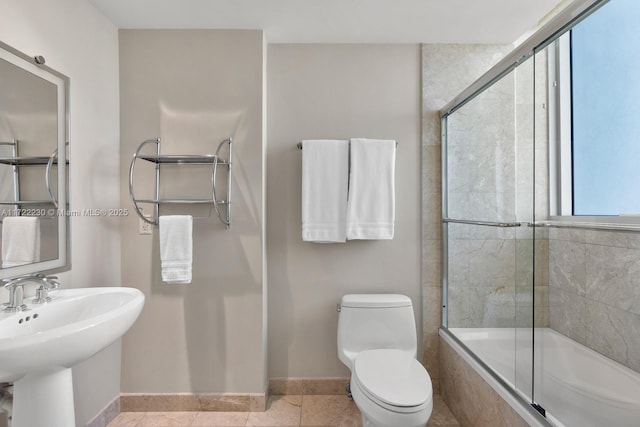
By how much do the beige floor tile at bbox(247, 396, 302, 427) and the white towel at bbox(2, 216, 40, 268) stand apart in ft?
4.44

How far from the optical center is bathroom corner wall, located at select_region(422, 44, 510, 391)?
2195 mm

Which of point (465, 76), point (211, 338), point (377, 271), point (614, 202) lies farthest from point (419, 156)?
point (211, 338)

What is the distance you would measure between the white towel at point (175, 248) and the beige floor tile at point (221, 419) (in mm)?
793

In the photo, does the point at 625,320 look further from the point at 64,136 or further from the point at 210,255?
the point at 64,136

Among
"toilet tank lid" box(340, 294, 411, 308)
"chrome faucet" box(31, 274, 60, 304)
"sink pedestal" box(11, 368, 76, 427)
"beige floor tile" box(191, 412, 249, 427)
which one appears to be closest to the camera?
"sink pedestal" box(11, 368, 76, 427)

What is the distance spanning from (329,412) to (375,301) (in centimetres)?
69

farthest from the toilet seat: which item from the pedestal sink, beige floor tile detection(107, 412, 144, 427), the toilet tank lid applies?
beige floor tile detection(107, 412, 144, 427)

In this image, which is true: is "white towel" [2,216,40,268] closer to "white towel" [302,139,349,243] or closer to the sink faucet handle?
the sink faucet handle

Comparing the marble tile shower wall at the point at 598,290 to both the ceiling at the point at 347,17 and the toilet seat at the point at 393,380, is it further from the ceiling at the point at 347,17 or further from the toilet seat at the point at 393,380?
the ceiling at the point at 347,17

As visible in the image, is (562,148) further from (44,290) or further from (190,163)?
(44,290)

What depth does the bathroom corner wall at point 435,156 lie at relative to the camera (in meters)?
2.20

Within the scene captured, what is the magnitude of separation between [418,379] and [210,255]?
1279mm

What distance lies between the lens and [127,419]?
1.95 meters

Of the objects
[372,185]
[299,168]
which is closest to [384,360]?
[372,185]
